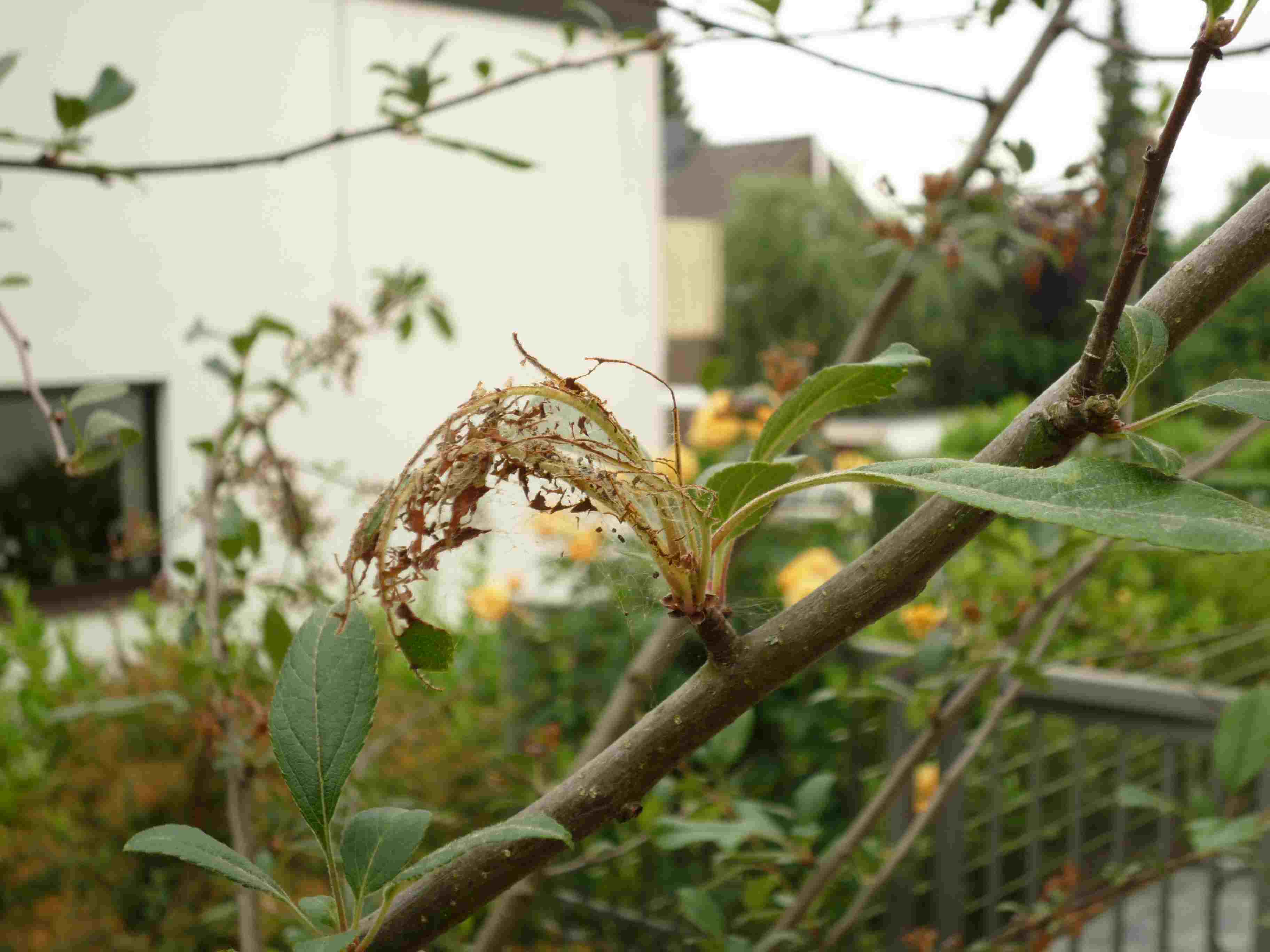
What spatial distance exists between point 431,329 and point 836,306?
596 inches

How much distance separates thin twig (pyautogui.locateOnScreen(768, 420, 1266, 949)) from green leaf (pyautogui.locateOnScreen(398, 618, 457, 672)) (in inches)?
20.1

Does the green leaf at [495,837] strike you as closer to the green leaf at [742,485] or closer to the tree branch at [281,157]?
the green leaf at [742,485]

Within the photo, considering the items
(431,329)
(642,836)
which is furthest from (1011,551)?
(431,329)

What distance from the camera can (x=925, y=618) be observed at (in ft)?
5.15

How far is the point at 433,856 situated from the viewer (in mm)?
278

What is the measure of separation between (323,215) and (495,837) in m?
4.74

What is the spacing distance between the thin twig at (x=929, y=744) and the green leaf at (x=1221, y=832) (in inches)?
7.8

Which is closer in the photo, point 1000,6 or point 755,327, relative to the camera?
point 1000,6

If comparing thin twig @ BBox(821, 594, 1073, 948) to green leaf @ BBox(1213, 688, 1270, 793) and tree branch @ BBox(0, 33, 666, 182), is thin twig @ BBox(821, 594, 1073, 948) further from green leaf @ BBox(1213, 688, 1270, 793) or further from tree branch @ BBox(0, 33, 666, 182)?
tree branch @ BBox(0, 33, 666, 182)

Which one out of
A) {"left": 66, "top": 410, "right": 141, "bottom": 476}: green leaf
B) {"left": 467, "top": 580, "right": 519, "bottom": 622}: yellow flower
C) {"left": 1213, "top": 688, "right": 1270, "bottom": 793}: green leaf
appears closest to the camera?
{"left": 66, "top": 410, "right": 141, "bottom": 476}: green leaf

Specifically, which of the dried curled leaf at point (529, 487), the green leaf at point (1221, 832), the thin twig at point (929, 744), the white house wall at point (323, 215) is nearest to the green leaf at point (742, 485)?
the dried curled leaf at point (529, 487)

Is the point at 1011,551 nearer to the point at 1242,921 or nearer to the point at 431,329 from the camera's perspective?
the point at 1242,921

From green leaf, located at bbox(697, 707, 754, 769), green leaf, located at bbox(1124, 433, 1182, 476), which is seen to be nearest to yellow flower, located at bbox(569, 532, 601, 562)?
green leaf, located at bbox(697, 707, 754, 769)

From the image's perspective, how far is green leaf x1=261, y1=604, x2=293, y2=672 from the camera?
0.59m
